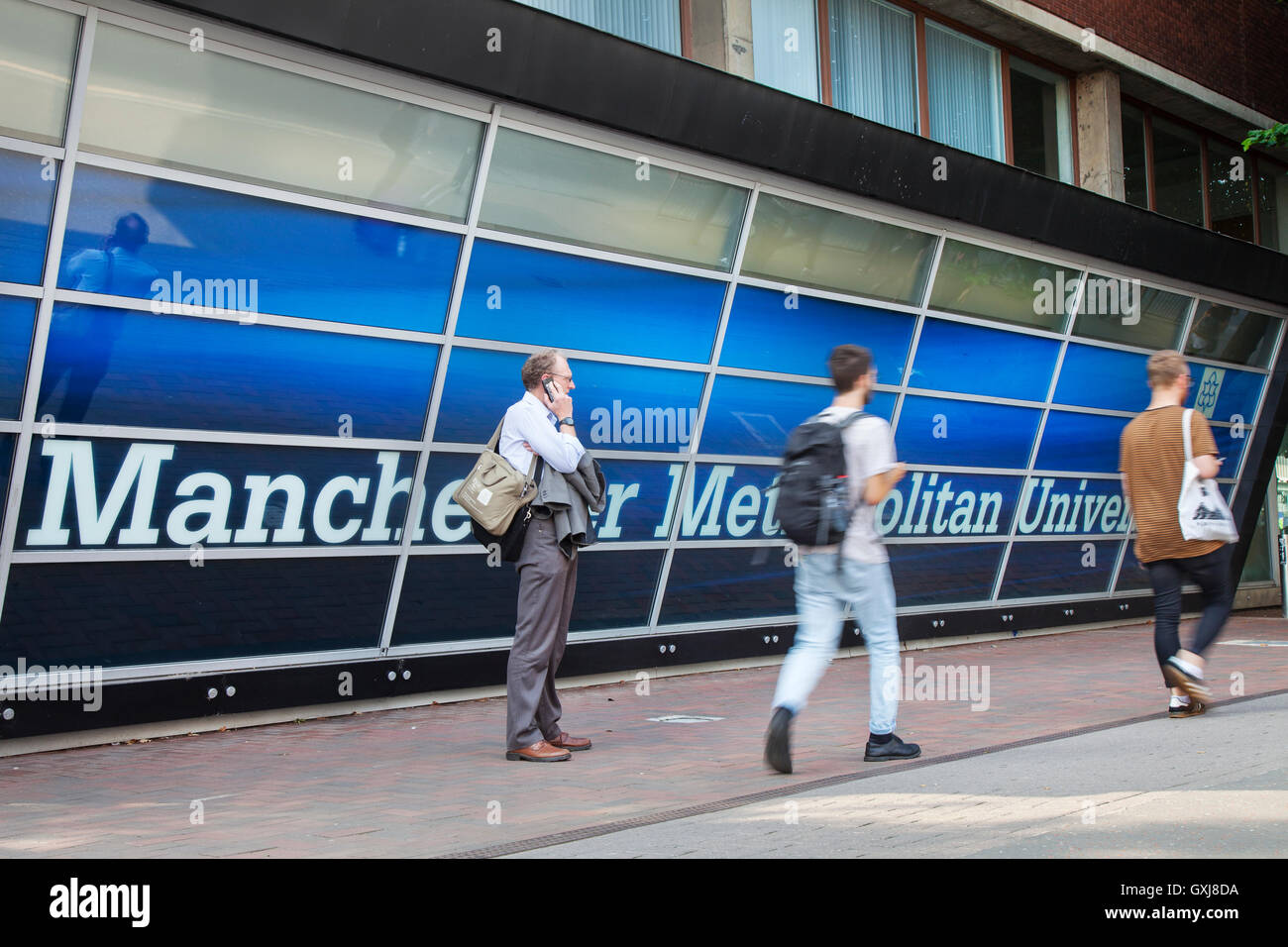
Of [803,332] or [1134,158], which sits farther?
[1134,158]

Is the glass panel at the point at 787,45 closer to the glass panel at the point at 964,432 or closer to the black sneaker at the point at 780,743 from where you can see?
the glass panel at the point at 964,432

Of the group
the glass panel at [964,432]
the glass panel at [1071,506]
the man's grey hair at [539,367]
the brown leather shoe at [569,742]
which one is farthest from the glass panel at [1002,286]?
the brown leather shoe at [569,742]

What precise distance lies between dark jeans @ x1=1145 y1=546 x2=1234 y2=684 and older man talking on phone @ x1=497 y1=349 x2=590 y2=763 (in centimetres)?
328

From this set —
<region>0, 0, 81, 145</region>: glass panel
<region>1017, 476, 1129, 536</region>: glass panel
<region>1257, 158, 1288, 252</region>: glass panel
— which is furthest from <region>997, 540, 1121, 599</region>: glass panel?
<region>0, 0, 81, 145</region>: glass panel

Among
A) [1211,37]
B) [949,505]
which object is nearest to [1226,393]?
[1211,37]

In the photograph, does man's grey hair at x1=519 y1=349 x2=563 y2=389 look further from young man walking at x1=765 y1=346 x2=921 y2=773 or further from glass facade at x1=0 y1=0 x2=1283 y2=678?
glass facade at x1=0 y1=0 x2=1283 y2=678

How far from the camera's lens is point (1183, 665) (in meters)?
7.11

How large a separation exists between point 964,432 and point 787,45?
433cm

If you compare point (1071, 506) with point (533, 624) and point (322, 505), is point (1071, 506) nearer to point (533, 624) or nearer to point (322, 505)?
point (322, 505)

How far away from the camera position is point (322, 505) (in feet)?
28.4

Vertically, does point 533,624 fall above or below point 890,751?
above

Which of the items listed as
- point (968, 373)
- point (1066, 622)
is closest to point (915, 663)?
point (968, 373)
